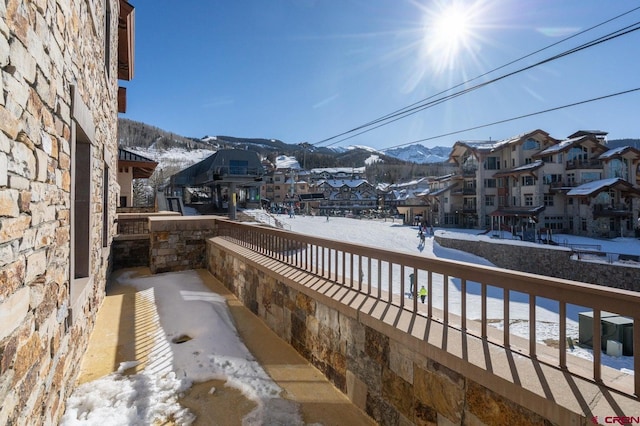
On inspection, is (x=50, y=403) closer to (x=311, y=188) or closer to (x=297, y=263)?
(x=297, y=263)

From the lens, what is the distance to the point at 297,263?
5090 millimetres

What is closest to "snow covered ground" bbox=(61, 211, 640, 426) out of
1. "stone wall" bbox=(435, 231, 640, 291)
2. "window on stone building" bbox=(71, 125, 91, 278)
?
"window on stone building" bbox=(71, 125, 91, 278)

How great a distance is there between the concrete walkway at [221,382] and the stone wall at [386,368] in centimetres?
14

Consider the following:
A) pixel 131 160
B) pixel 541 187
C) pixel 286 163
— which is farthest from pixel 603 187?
pixel 286 163

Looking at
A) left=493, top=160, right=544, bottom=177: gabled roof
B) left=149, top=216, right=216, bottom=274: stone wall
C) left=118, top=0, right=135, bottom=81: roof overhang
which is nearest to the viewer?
left=118, top=0, right=135, bottom=81: roof overhang

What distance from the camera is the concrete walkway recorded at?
3.17m

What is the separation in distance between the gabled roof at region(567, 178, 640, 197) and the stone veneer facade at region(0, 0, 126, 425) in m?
34.6

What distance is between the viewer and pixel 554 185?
3027cm

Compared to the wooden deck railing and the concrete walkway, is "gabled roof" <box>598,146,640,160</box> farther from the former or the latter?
the concrete walkway

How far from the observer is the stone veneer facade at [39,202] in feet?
5.51

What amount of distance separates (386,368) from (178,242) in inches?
293

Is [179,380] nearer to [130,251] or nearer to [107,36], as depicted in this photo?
[107,36]

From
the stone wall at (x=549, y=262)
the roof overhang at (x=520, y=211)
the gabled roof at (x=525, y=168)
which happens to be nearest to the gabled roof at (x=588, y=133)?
the gabled roof at (x=525, y=168)

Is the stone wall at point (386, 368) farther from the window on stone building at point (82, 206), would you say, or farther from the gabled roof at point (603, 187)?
the gabled roof at point (603, 187)
